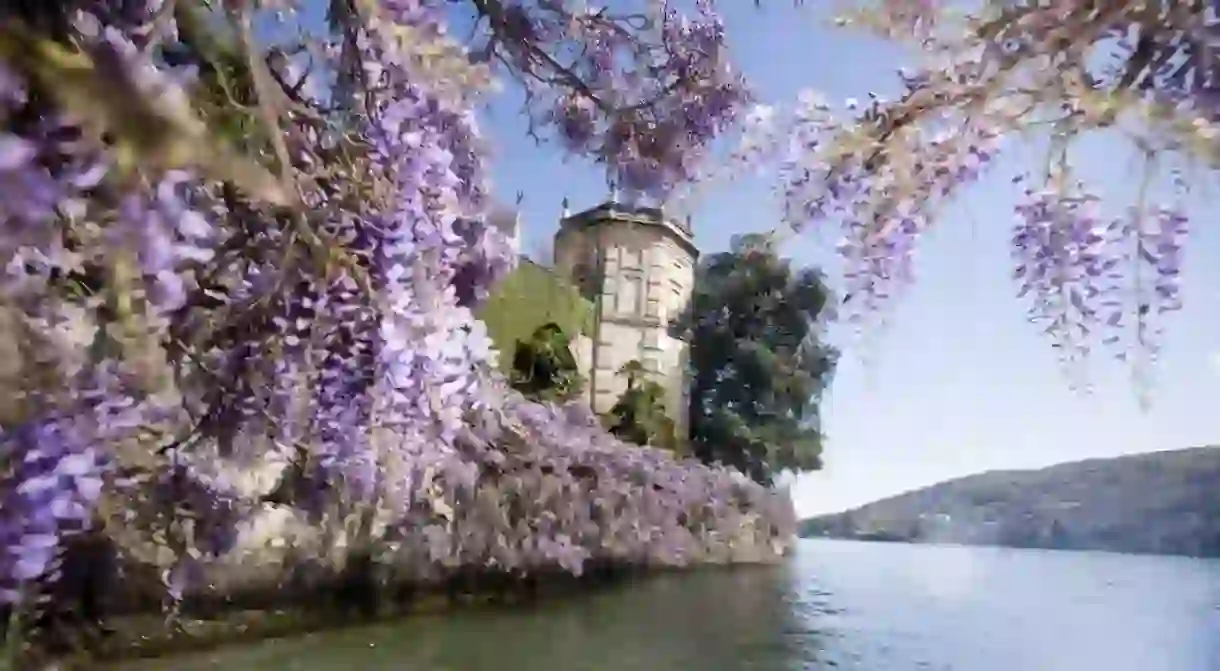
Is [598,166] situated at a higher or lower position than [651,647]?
higher

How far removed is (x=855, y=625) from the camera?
12.4 ft

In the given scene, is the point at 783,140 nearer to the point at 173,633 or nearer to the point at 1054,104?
the point at 1054,104

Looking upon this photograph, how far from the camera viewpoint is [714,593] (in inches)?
181

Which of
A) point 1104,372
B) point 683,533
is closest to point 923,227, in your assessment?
point 1104,372

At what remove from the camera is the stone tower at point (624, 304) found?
3.23m

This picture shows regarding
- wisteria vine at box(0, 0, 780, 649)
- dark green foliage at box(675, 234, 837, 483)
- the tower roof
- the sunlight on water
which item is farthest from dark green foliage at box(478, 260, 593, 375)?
wisteria vine at box(0, 0, 780, 649)

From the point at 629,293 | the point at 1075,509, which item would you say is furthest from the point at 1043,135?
the point at 629,293

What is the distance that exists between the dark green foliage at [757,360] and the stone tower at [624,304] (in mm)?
92

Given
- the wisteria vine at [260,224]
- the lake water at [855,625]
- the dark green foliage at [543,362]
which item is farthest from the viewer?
the dark green foliage at [543,362]

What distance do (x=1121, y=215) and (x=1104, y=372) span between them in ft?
0.87

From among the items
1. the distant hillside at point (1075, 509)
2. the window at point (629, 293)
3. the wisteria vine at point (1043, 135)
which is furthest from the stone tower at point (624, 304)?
the wisteria vine at point (1043, 135)

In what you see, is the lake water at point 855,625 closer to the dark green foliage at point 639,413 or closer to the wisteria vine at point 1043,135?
the dark green foliage at point 639,413

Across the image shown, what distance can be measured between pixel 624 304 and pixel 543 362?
0.46 m

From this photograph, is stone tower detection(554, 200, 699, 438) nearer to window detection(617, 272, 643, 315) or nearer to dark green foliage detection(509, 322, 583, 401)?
window detection(617, 272, 643, 315)
